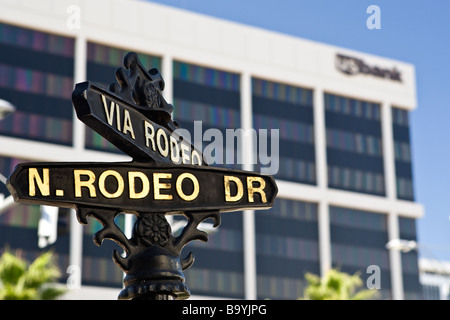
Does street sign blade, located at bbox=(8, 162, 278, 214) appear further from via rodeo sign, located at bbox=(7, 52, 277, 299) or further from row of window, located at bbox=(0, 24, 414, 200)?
row of window, located at bbox=(0, 24, 414, 200)

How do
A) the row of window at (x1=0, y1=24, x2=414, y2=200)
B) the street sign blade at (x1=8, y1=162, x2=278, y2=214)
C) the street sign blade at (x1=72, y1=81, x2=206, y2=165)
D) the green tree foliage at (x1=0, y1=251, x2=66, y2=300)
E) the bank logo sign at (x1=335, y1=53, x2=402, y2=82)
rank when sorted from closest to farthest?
the street sign blade at (x1=8, y1=162, x2=278, y2=214)
the street sign blade at (x1=72, y1=81, x2=206, y2=165)
the green tree foliage at (x1=0, y1=251, x2=66, y2=300)
the row of window at (x1=0, y1=24, x2=414, y2=200)
the bank logo sign at (x1=335, y1=53, x2=402, y2=82)

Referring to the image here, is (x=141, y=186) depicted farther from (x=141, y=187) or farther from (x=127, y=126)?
(x=127, y=126)

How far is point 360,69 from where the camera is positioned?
72.9m

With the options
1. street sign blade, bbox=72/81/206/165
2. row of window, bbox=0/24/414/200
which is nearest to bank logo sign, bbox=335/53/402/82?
row of window, bbox=0/24/414/200

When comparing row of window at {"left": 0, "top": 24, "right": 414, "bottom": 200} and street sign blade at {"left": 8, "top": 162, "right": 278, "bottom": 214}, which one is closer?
street sign blade at {"left": 8, "top": 162, "right": 278, "bottom": 214}

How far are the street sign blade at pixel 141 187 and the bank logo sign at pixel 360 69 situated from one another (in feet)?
221

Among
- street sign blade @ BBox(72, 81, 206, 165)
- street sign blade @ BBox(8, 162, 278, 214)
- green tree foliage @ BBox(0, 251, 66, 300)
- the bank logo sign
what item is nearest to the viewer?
street sign blade @ BBox(8, 162, 278, 214)

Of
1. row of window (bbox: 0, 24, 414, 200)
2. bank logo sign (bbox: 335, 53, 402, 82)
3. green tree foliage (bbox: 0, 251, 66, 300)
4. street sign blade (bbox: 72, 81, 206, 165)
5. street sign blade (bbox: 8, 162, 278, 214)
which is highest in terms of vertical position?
bank logo sign (bbox: 335, 53, 402, 82)

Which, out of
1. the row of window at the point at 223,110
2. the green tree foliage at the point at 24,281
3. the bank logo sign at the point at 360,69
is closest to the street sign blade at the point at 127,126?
the green tree foliage at the point at 24,281

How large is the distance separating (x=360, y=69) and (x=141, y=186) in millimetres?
68702

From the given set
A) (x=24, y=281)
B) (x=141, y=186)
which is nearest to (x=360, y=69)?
(x=24, y=281)

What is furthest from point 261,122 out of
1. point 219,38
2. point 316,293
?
point 316,293

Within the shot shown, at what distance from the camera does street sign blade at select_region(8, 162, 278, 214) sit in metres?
5.06

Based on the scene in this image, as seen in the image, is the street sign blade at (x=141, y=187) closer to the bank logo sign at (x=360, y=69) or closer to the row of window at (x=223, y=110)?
the row of window at (x=223, y=110)
